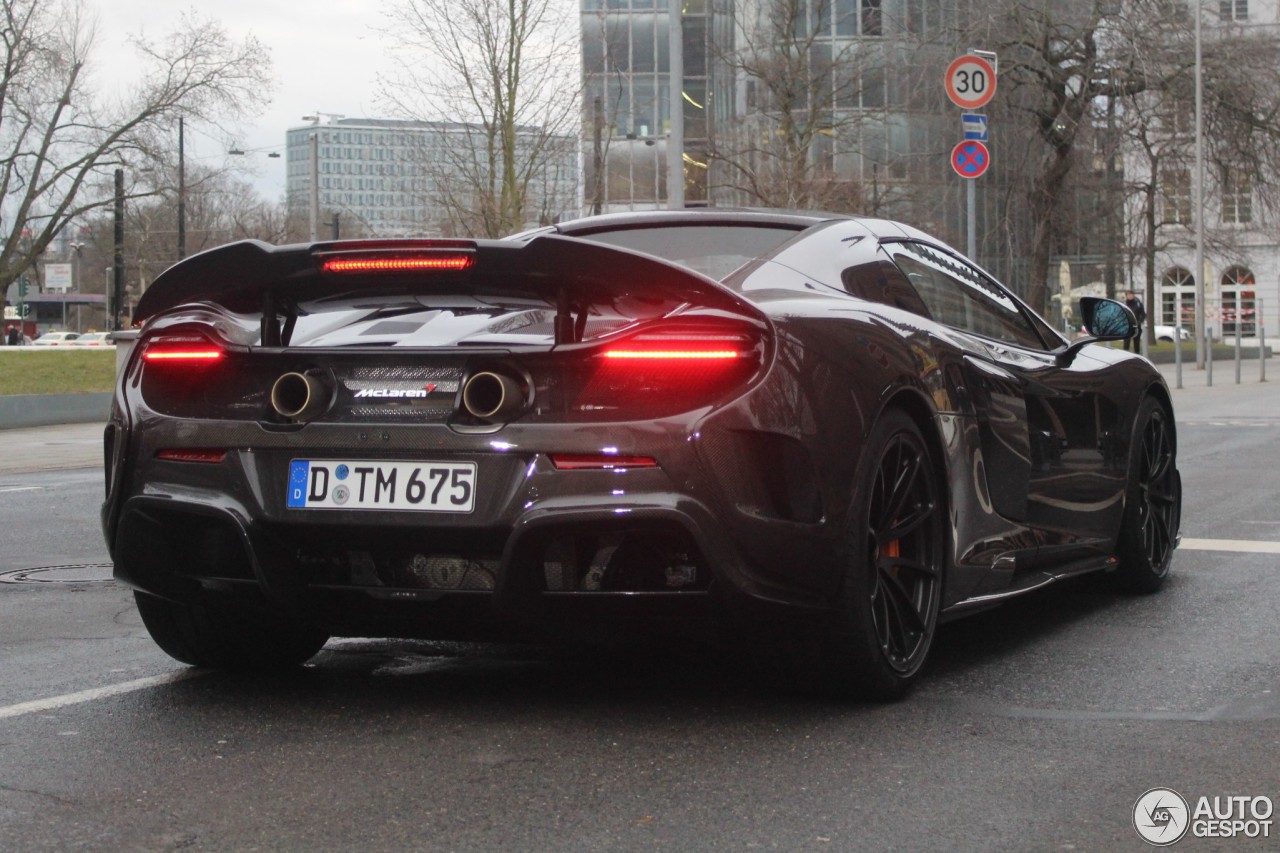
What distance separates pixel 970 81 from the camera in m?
15.7

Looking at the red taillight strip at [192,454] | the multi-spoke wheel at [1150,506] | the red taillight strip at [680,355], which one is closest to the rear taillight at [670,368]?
the red taillight strip at [680,355]

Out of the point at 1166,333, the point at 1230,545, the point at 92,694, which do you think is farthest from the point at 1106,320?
the point at 1166,333

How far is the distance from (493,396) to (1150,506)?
3.44 meters

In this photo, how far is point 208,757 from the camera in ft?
12.7

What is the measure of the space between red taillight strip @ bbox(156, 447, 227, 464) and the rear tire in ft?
1.63

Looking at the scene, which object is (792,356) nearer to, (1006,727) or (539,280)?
(539,280)

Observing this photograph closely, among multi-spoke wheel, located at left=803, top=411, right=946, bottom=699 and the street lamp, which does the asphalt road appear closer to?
multi-spoke wheel, located at left=803, top=411, right=946, bottom=699

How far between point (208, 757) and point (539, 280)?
1.30 m

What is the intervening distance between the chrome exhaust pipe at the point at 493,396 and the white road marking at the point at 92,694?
135cm

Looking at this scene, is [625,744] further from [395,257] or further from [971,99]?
[971,99]

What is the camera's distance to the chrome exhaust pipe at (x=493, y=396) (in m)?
3.98

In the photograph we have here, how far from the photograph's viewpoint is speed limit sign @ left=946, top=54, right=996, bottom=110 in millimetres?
15688

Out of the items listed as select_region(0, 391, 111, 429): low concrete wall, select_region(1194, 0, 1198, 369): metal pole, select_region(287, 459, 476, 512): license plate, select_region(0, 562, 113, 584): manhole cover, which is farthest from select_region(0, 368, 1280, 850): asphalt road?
select_region(1194, 0, 1198, 369): metal pole

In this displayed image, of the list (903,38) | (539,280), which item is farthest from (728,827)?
(903,38)
